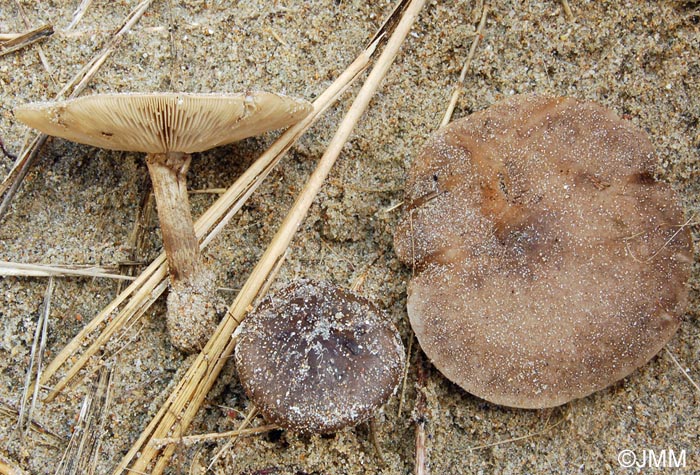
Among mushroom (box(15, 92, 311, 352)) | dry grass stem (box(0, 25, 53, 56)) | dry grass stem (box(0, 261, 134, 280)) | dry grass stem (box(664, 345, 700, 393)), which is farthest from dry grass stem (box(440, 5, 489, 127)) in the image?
dry grass stem (box(0, 25, 53, 56))

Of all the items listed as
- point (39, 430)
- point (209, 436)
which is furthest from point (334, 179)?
point (39, 430)

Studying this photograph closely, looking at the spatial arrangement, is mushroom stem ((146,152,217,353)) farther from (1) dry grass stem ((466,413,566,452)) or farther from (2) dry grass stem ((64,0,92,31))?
(1) dry grass stem ((466,413,566,452))

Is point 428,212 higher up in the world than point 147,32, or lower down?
lower down

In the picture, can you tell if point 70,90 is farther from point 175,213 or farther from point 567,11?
point 567,11

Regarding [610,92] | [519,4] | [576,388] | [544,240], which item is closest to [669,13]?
[610,92]

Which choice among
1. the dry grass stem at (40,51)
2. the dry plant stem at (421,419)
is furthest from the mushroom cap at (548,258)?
the dry grass stem at (40,51)

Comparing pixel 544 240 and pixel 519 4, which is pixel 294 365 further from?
pixel 519 4
